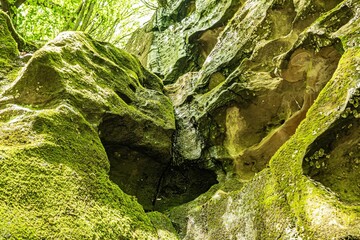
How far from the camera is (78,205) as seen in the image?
4.37m

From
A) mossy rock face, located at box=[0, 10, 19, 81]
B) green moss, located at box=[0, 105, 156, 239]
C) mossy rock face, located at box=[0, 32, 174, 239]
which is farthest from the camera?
mossy rock face, located at box=[0, 10, 19, 81]

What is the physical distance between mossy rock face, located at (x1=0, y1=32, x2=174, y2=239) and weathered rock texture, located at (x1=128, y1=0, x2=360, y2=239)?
1.30m

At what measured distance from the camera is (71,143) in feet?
17.5

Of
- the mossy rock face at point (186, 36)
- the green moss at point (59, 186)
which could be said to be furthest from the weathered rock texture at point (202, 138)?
the mossy rock face at point (186, 36)

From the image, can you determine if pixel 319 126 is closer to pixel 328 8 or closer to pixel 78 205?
pixel 78 205

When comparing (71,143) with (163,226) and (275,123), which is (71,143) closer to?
(163,226)

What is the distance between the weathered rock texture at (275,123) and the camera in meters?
4.34

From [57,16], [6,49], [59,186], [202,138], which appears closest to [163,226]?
[59,186]

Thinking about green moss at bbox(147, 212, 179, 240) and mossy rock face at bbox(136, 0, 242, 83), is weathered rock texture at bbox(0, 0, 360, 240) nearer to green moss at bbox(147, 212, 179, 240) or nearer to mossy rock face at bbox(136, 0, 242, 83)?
green moss at bbox(147, 212, 179, 240)

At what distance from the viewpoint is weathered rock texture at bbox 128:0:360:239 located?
14.3 ft

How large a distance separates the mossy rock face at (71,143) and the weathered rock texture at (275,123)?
1.30 meters

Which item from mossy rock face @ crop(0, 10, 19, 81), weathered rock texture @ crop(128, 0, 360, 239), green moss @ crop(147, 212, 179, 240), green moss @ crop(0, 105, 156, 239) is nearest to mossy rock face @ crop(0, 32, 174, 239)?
green moss @ crop(0, 105, 156, 239)

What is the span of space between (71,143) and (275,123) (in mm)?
4911

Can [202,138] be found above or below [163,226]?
below
